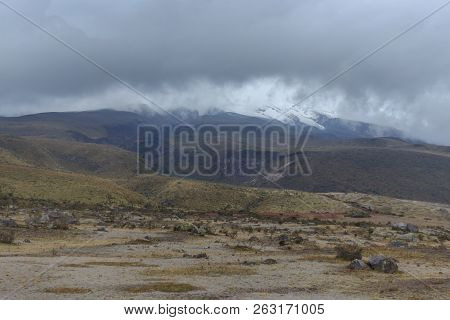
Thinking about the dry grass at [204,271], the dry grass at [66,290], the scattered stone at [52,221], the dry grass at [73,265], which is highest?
the scattered stone at [52,221]

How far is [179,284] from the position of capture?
21.0 meters

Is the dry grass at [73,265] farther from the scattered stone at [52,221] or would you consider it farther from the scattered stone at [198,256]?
the scattered stone at [52,221]

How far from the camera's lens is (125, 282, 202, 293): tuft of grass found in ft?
64.8

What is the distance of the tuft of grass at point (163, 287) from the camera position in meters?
19.7

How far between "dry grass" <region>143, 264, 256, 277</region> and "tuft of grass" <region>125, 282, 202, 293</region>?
9.93 feet

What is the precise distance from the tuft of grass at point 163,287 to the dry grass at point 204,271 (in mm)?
3026

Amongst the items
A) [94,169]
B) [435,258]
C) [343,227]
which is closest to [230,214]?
[343,227]

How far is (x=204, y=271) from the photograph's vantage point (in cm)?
2516

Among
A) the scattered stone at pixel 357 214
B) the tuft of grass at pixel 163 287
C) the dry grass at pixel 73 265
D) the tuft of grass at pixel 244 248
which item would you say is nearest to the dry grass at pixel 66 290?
the tuft of grass at pixel 163 287

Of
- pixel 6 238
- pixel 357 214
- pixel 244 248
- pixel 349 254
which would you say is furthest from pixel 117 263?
pixel 357 214

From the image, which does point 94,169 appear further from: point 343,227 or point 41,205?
point 343,227

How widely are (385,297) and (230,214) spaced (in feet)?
191

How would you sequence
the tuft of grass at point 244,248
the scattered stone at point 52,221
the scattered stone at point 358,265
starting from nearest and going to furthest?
1. the scattered stone at point 358,265
2. the tuft of grass at point 244,248
3. the scattered stone at point 52,221

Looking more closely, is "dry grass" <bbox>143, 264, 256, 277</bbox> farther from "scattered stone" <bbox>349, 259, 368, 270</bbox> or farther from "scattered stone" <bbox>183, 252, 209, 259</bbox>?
"scattered stone" <bbox>349, 259, 368, 270</bbox>
